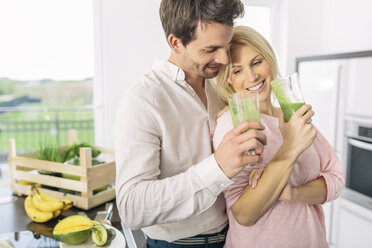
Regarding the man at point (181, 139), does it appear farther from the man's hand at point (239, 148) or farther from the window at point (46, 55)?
the window at point (46, 55)

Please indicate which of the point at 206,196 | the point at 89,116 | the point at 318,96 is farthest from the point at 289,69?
the point at 206,196

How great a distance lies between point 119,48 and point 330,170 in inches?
121

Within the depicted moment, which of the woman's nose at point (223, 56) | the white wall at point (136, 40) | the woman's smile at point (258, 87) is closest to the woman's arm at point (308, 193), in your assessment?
the woman's smile at point (258, 87)

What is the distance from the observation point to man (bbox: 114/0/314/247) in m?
1.03

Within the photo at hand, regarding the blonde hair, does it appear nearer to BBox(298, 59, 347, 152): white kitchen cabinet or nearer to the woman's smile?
the woman's smile

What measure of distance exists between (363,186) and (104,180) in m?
2.07

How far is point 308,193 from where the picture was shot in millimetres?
1221

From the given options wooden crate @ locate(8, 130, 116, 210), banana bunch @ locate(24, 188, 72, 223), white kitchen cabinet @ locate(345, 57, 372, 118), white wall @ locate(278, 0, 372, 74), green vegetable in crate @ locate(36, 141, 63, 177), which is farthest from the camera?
white wall @ locate(278, 0, 372, 74)

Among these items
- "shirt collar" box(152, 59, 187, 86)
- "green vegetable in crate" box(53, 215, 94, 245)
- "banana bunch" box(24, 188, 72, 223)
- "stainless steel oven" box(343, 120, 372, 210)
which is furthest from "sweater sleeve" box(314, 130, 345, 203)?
"stainless steel oven" box(343, 120, 372, 210)

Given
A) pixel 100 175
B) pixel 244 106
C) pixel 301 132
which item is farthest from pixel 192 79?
pixel 100 175

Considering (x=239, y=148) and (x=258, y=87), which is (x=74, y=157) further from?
(x=239, y=148)

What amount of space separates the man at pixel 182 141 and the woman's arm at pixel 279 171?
13cm

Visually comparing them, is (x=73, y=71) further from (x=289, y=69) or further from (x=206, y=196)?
(x=206, y=196)

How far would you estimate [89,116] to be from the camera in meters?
4.34
